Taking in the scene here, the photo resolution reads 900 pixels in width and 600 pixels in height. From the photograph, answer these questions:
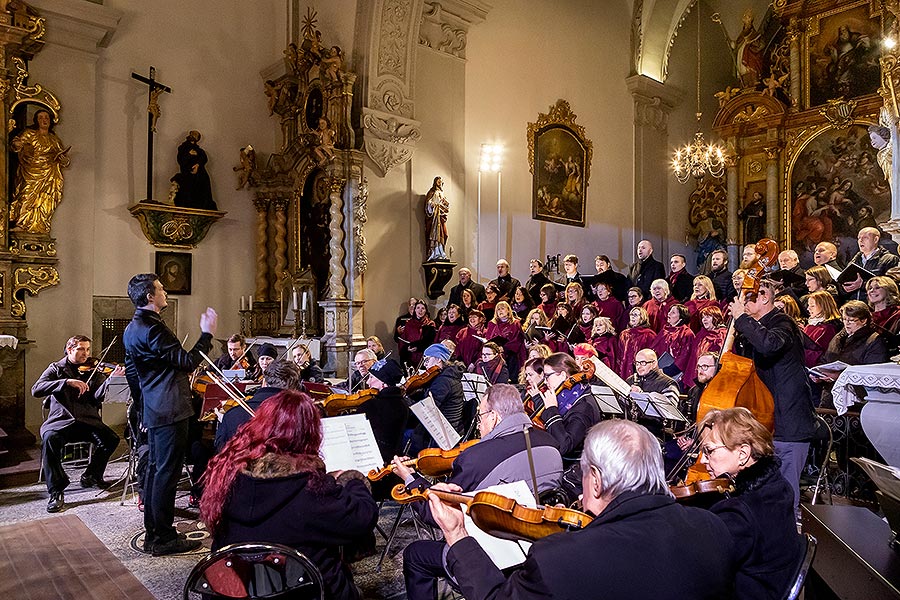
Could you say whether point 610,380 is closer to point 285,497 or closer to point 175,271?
point 285,497

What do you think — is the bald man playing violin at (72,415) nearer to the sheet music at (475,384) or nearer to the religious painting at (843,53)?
the sheet music at (475,384)

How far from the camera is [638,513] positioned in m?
1.73

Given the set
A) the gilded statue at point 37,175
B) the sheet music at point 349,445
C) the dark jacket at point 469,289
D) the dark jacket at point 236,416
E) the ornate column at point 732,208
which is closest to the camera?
the sheet music at point 349,445

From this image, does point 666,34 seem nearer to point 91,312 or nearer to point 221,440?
point 91,312

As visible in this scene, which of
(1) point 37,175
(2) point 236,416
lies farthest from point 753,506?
(1) point 37,175

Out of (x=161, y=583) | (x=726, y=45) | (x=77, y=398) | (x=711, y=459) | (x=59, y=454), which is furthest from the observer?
(x=726, y=45)

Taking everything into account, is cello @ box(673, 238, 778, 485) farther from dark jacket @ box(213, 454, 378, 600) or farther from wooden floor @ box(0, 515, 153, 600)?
wooden floor @ box(0, 515, 153, 600)

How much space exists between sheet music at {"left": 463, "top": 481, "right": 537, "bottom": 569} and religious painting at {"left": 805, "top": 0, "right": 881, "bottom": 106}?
544 inches

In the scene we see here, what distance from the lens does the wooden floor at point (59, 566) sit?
3930 millimetres

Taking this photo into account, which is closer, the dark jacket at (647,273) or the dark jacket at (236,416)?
the dark jacket at (236,416)

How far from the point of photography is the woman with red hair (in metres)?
2.36

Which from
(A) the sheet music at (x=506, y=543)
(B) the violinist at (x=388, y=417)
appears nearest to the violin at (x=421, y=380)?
(B) the violinist at (x=388, y=417)

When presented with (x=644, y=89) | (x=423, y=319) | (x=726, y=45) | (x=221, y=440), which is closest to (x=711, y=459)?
(x=221, y=440)

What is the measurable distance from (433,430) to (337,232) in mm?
6222
